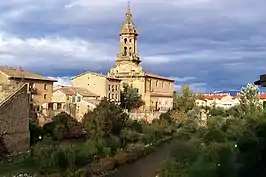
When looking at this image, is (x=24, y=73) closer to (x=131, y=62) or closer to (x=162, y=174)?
(x=131, y=62)

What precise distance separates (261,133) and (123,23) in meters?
52.6

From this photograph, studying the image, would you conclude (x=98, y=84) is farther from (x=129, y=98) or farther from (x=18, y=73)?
(x=18, y=73)

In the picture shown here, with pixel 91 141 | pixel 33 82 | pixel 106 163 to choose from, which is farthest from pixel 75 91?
pixel 106 163

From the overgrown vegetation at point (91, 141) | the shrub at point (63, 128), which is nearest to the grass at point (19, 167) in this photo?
the overgrown vegetation at point (91, 141)

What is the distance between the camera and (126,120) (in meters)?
36.3

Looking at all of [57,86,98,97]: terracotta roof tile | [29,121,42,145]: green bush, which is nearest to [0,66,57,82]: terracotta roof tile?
[57,86,98,97]: terracotta roof tile

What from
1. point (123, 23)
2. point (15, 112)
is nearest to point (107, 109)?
point (15, 112)

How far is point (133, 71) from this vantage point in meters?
61.0

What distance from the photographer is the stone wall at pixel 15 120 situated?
66.4 ft

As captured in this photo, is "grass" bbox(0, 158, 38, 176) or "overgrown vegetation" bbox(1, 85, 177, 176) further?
"overgrown vegetation" bbox(1, 85, 177, 176)

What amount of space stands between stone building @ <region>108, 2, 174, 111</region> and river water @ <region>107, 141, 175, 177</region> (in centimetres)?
3061

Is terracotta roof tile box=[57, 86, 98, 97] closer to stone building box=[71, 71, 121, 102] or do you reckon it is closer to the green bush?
stone building box=[71, 71, 121, 102]

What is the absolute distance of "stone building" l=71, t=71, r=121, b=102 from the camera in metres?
51.8

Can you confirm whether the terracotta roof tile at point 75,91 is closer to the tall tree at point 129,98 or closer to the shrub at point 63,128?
the tall tree at point 129,98
